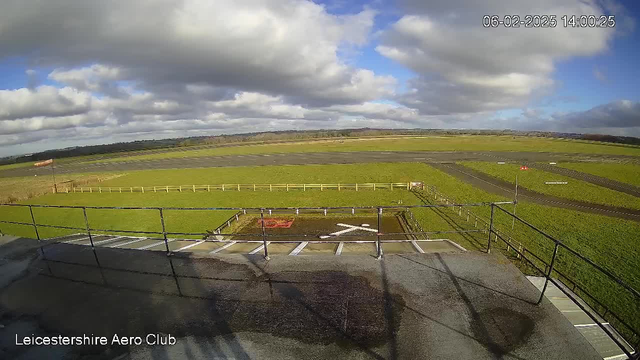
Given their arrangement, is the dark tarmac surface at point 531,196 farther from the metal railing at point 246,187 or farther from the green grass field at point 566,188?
the metal railing at point 246,187

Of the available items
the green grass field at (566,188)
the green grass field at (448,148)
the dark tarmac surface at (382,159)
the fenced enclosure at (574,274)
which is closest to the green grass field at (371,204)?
the fenced enclosure at (574,274)

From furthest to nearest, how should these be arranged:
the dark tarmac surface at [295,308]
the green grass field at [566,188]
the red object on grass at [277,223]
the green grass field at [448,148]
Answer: the green grass field at [448,148]
the green grass field at [566,188]
the red object on grass at [277,223]
the dark tarmac surface at [295,308]

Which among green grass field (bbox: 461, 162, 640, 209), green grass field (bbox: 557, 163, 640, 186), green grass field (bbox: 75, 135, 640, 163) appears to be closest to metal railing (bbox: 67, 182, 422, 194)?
green grass field (bbox: 461, 162, 640, 209)

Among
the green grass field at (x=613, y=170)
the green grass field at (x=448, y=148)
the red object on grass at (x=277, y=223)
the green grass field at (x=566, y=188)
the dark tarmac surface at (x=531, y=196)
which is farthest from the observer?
the green grass field at (x=448, y=148)

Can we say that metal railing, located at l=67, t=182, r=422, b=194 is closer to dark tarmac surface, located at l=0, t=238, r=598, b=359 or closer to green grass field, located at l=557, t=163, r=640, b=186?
green grass field, located at l=557, t=163, r=640, b=186

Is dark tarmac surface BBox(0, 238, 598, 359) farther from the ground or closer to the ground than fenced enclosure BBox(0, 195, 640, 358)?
farther from the ground

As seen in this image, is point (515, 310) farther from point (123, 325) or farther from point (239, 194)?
point (239, 194)
